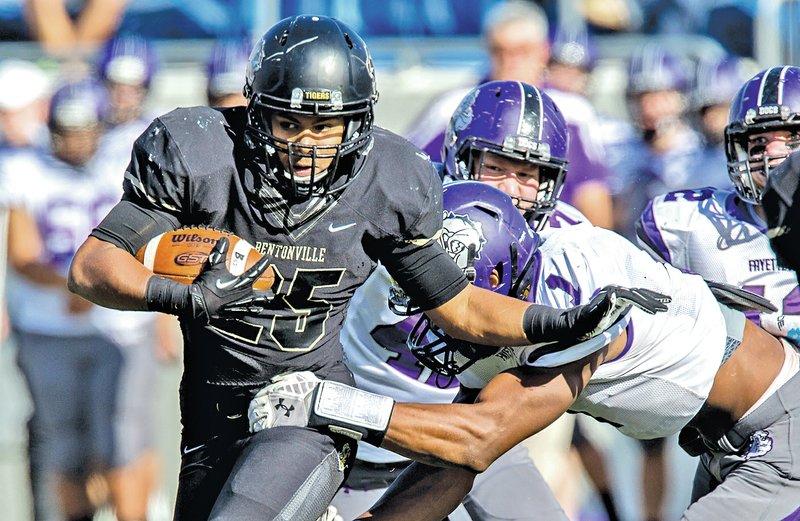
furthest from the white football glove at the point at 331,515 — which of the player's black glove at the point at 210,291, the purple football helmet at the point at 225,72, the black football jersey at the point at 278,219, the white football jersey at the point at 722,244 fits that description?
the purple football helmet at the point at 225,72

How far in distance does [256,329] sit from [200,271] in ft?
0.96

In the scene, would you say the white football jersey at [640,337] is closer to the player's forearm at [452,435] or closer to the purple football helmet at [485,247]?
the purple football helmet at [485,247]

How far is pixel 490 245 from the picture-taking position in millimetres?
3264

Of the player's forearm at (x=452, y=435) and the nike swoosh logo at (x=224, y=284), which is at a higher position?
the nike swoosh logo at (x=224, y=284)

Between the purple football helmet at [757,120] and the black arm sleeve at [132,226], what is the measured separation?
1.96 metres

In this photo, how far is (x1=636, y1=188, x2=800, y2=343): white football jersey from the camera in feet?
13.2

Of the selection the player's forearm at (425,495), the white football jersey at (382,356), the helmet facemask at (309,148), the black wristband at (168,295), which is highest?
the helmet facemask at (309,148)

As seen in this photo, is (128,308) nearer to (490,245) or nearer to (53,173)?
(490,245)

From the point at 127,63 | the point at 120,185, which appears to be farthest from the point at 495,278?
the point at 127,63

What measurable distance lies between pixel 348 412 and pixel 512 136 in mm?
1493

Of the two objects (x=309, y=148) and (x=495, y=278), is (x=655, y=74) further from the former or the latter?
(x=309, y=148)

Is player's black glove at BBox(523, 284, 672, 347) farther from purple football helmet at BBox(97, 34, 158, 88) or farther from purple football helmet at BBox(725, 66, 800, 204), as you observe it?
→ purple football helmet at BBox(97, 34, 158, 88)

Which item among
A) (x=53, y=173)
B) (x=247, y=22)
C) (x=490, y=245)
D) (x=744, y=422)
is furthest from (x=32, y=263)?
(x=744, y=422)

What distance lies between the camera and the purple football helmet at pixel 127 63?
577cm
